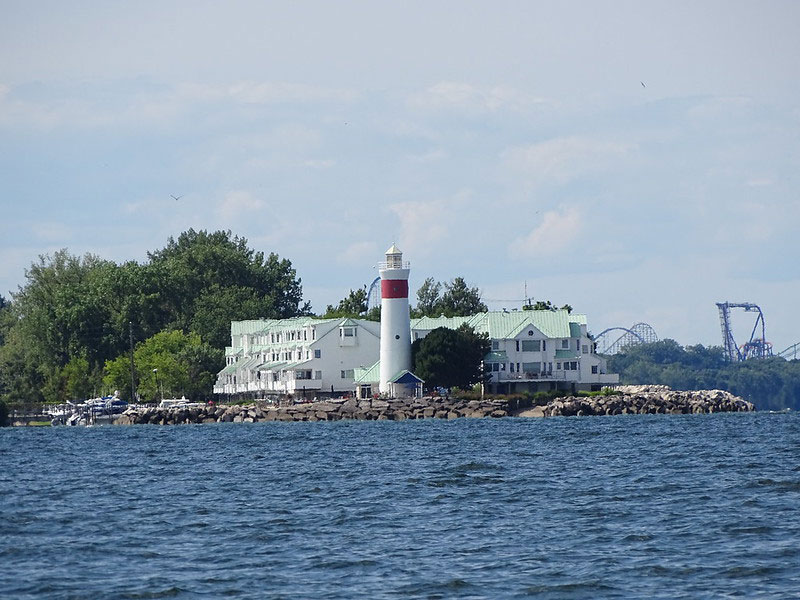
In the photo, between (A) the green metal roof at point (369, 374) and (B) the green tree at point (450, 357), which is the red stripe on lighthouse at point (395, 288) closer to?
(B) the green tree at point (450, 357)

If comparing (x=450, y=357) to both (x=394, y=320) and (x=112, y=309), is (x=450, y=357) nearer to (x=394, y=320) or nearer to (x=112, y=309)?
(x=394, y=320)

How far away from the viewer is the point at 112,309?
125 meters

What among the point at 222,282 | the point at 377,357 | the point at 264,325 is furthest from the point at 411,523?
the point at 222,282

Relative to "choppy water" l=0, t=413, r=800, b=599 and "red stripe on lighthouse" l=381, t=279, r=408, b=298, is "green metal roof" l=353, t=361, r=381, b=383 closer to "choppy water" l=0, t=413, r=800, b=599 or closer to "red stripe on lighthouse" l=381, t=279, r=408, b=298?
"red stripe on lighthouse" l=381, t=279, r=408, b=298

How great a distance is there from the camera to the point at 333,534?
2736cm

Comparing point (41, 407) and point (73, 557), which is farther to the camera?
point (41, 407)

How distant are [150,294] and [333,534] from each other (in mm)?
104339

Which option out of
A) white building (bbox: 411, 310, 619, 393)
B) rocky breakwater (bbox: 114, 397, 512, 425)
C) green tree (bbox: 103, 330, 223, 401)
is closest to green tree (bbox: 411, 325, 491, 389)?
rocky breakwater (bbox: 114, 397, 512, 425)

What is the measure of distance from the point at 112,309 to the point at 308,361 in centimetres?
2569

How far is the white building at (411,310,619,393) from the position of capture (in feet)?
341

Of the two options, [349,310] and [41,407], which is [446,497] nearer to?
A: [41,407]

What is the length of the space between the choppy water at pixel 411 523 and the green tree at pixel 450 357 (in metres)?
43.5

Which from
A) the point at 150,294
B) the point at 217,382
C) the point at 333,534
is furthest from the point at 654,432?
the point at 150,294

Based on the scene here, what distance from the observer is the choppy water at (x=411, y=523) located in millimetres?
22031
